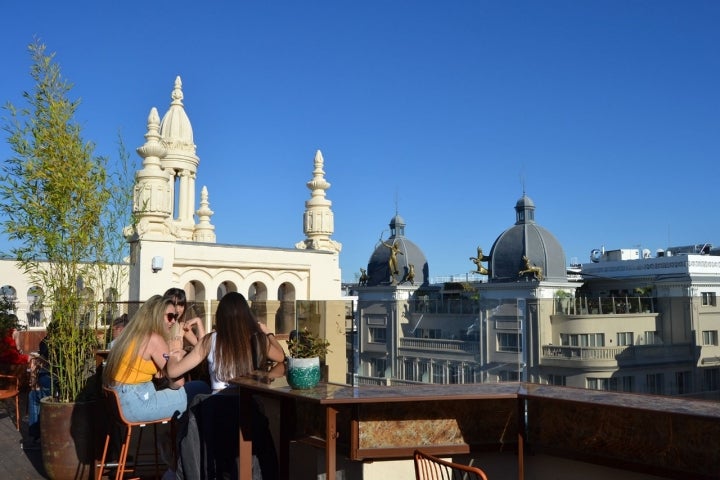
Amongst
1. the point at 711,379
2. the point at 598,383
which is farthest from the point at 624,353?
the point at 711,379

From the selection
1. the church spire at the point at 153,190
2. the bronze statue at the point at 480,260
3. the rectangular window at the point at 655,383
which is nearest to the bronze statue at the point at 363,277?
the bronze statue at the point at 480,260

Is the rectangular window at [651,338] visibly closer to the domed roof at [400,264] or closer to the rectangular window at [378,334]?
the rectangular window at [378,334]

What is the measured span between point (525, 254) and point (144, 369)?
26581mm

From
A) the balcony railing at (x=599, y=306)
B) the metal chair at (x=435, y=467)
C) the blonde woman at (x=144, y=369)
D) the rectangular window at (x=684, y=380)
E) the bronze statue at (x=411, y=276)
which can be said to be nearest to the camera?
the metal chair at (x=435, y=467)

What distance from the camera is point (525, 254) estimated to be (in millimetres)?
30562

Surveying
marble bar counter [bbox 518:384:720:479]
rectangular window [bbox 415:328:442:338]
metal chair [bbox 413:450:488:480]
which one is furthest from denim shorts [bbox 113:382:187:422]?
rectangular window [bbox 415:328:442:338]

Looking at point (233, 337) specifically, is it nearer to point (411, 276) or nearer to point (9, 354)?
point (9, 354)

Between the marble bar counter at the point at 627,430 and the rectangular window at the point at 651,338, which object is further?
the rectangular window at the point at 651,338

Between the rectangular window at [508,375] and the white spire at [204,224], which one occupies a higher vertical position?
the white spire at [204,224]

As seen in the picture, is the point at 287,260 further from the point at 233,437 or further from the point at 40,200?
the point at 233,437

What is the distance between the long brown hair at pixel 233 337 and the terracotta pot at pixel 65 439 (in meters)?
1.85

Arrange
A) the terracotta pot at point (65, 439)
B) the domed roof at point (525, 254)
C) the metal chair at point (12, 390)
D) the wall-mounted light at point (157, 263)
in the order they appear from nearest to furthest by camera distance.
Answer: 1. the terracotta pot at point (65, 439)
2. the metal chair at point (12, 390)
3. the wall-mounted light at point (157, 263)
4. the domed roof at point (525, 254)

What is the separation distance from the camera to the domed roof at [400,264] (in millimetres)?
38031

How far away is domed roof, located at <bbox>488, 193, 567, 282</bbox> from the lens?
30141mm
